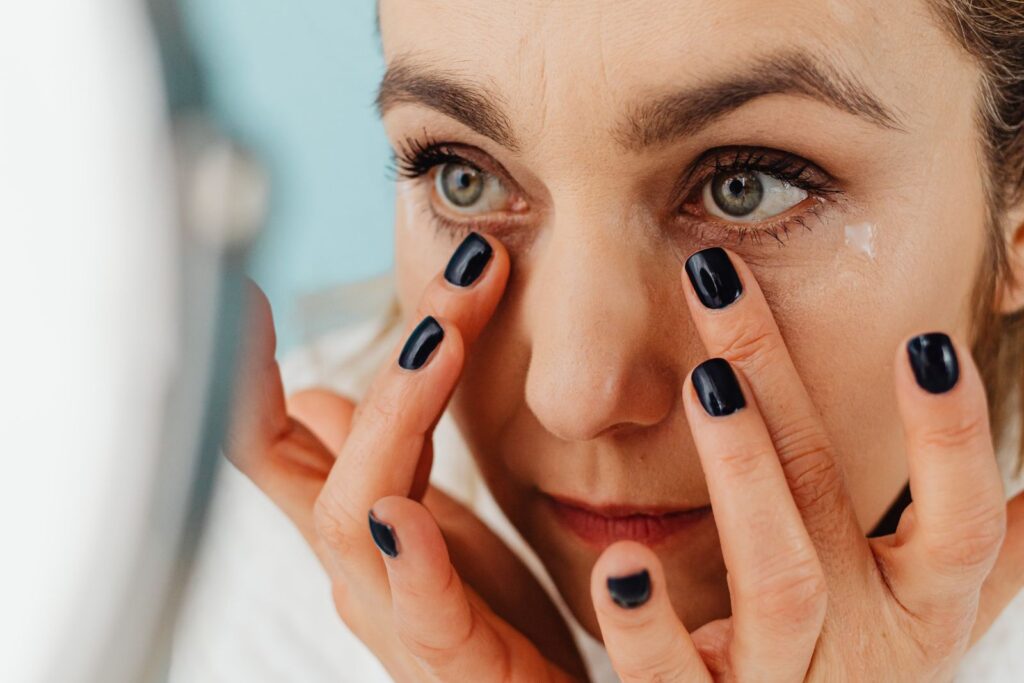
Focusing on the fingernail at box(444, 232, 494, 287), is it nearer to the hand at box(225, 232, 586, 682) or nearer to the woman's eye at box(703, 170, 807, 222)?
the hand at box(225, 232, 586, 682)

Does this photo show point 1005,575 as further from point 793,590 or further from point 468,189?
point 468,189

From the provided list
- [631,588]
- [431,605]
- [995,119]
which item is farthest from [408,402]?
[995,119]

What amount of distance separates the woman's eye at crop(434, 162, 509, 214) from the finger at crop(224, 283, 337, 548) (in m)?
0.22

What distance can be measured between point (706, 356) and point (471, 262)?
208 mm

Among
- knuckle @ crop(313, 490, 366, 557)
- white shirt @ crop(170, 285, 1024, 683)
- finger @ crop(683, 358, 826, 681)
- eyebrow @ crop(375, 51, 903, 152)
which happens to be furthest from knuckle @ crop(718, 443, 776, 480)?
white shirt @ crop(170, 285, 1024, 683)

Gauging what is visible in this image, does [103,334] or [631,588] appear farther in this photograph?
[631,588]

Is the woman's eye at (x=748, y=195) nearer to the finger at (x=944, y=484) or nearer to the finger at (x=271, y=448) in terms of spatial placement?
the finger at (x=944, y=484)

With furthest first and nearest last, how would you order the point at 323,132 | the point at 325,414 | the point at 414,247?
the point at 323,132, the point at 325,414, the point at 414,247

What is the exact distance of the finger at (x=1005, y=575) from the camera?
0.91 metres

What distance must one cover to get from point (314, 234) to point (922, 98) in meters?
0.95

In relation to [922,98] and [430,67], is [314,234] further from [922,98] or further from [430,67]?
[922,98]

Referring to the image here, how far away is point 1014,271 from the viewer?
0.92 m

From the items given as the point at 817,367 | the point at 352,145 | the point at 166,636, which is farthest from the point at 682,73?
the point at 352,145

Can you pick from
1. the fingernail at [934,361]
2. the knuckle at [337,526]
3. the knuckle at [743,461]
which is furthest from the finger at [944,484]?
the knuckle at [337,526]
